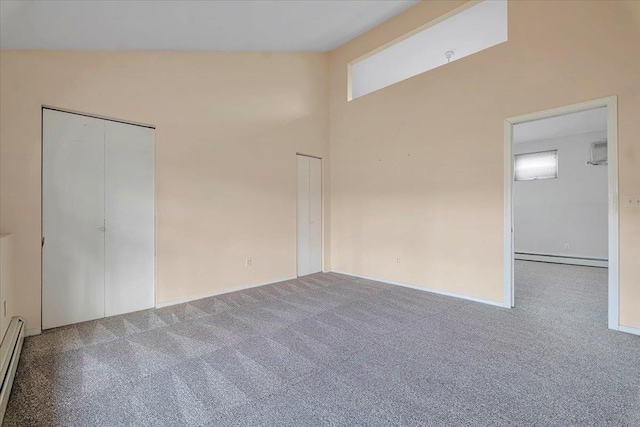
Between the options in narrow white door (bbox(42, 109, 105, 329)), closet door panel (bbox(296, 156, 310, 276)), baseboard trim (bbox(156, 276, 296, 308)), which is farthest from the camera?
closet door panel (bbox(296, 156, 310, 276))

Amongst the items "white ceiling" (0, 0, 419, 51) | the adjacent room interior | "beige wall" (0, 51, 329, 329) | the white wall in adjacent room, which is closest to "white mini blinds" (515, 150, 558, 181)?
the white wall in adjacent room

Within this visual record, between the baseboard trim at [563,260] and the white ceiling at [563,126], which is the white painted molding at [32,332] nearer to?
the white ceiling at [563,126]

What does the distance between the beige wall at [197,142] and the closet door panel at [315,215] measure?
0.60 ft

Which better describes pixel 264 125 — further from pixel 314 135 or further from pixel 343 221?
pixel 343 221

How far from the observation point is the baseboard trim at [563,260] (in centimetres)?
580

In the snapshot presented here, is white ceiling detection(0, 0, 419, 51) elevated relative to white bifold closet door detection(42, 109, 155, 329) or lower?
elevated

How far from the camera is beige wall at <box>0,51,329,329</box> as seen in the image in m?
2.63

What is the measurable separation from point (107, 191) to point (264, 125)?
89.4 inches

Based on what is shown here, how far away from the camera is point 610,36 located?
2.72 m

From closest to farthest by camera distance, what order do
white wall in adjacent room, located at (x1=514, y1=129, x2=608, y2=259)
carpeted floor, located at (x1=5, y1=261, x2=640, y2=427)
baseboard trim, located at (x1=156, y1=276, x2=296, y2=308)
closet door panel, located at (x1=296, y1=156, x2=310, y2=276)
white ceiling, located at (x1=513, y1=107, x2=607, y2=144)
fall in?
carpeted floor, located at (x1=5, y1=261, x2=640, y2=427) → baseboard trim, located at (x1=156, y1=276, x2=296, y2=308) → closet door panel, located at (x1=296, y1=156, x2=310, y2=276) → white ceiling, located at (x1=513, y1=107, x2=607, y2=144) → white wall in adjacent room, located at (x1=514, y1=129, x2=608, y2=259)

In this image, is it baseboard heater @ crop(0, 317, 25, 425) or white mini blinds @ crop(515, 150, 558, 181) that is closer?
baseboard heater @ crop(0, 317, 25, 425)

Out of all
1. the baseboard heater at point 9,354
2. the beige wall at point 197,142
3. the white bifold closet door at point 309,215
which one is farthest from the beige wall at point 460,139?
the baseboard heater at point 9,354

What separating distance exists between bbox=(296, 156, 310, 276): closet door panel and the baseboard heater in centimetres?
334

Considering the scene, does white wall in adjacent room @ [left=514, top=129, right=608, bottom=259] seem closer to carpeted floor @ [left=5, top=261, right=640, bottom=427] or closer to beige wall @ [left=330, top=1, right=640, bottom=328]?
carpeted floor @ [left=5, top=261, right=640, bottom=427]
